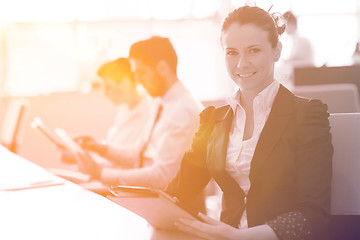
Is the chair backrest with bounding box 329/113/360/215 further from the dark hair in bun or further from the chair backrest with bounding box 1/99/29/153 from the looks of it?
the chair backrest with bounding box 1/99/29/153

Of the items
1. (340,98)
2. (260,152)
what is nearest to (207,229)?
(260,152)

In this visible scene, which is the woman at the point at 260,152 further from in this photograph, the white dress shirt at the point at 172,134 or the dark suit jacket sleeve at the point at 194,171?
the white dress shirt at the point at 172,134

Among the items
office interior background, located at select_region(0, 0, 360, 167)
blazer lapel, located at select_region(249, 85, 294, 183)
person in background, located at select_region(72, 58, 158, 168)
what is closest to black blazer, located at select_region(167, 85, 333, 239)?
blazer lapel, located at select_region(249, 85, 294, 183)

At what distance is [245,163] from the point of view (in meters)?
1.37

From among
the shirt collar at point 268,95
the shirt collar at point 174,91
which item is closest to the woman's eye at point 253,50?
the shirt collar at point 268,95

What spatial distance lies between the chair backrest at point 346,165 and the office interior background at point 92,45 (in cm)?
366

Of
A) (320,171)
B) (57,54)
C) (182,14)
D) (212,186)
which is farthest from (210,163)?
(182,14)

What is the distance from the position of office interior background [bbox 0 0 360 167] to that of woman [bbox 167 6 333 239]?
11.9ft

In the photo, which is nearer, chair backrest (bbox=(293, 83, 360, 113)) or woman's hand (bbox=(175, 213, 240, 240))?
woman's hand (bbox=(175, 213, 240, 240))

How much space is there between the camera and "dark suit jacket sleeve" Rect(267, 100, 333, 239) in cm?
120

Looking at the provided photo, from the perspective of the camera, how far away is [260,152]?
4.33 ft

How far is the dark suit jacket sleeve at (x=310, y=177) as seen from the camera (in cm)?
120

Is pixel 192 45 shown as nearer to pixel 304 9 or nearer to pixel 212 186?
pixel 304 9

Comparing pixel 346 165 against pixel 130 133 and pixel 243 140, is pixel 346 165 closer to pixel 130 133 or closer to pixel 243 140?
pixel 243 140
